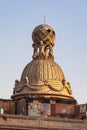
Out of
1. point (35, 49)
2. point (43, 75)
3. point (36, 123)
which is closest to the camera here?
point (36, 123)

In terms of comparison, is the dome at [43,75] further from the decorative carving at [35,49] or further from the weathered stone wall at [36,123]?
A: the weathered stone wall at [36,123]

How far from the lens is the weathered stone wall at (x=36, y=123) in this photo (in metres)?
70.8

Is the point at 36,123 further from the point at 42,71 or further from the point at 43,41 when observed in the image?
the point at 43,41

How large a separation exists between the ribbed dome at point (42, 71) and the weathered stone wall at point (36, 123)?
20445 mm

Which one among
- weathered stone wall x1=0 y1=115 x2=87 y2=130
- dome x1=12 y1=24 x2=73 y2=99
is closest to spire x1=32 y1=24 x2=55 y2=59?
dome x1=12 y1=24 x2=73 y2=99

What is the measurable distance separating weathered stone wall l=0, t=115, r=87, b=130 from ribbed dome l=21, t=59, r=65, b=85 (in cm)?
2045

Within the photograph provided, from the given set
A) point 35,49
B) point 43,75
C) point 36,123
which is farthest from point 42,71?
point 36,123

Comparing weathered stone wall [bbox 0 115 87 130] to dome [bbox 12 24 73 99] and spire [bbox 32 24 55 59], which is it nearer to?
dome [bbox 12 24 73 99]

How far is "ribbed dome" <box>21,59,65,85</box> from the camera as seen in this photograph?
95.8 metres

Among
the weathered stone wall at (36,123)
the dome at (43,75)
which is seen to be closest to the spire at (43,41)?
the dome at (43,75)

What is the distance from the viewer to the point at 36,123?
73.4 m

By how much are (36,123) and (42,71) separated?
2393cm

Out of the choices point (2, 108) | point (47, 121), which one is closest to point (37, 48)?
point (2, 108)

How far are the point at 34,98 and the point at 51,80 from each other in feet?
20.6
